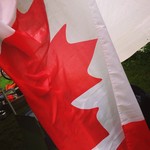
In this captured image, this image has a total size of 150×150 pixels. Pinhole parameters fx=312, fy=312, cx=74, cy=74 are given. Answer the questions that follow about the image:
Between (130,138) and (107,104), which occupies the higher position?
(107,104)

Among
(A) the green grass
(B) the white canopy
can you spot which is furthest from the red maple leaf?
(A) the green grass

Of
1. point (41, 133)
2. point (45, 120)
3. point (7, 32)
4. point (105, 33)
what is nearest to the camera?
point (7, 32)

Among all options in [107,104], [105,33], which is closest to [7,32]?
[105,33]

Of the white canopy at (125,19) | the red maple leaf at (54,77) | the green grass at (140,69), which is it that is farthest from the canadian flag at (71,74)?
the green grass at (140,69)

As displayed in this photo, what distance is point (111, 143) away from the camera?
1.93m

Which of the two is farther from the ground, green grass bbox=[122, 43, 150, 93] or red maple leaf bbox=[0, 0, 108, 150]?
red maple leaf bbox=[0, 0, 108, 150]

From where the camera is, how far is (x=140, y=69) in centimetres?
617

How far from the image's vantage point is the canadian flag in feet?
5.65

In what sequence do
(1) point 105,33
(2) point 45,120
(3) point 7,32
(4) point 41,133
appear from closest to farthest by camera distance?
1. (3) point 7,32
2. (2) point 45,120
3. (1) point 105,33
4. (4) point 41,133

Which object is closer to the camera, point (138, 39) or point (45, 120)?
point (45, 120)

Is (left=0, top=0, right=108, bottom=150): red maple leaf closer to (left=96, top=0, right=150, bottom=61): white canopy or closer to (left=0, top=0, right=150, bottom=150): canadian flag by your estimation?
(left=0, top=0, right=150, bottom=150): canadian flag

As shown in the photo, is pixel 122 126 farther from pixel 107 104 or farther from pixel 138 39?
pixel 138 39

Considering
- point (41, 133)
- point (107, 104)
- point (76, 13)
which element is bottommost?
point (41, 133)

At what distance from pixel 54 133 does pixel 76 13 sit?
0.72 metres
